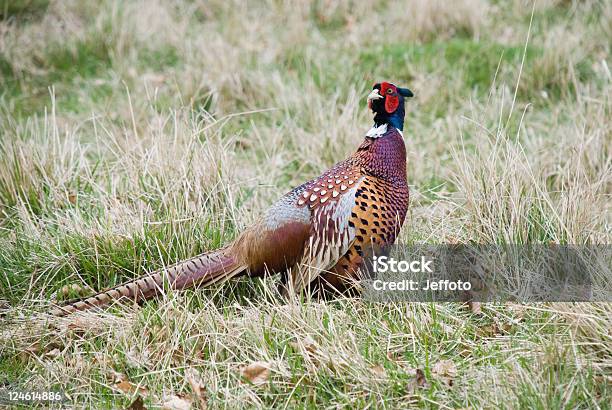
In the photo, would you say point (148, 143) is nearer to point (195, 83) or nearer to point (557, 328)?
point (195, 83)

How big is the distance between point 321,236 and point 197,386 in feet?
2.67

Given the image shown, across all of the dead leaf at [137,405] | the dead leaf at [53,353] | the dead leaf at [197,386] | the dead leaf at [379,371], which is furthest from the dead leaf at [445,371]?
the dead leaf at [53,353]

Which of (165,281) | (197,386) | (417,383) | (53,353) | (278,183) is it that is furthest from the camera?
(278,183)

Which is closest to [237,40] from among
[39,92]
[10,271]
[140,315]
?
[39,92]

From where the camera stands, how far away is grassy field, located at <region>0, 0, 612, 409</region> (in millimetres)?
2830

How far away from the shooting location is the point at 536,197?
11.9 ft

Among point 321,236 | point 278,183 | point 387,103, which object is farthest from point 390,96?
point 278,183

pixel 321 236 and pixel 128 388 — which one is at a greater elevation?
pixel 321 236

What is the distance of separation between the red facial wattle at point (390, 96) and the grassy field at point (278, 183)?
0.46 m

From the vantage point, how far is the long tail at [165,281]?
3.29 m

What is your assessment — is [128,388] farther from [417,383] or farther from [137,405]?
[417,383]

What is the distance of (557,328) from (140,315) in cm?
163

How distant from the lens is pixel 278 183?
4664 millimetres

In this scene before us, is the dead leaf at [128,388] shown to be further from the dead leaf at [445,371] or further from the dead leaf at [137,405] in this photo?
the dead leaf at [445,371]
